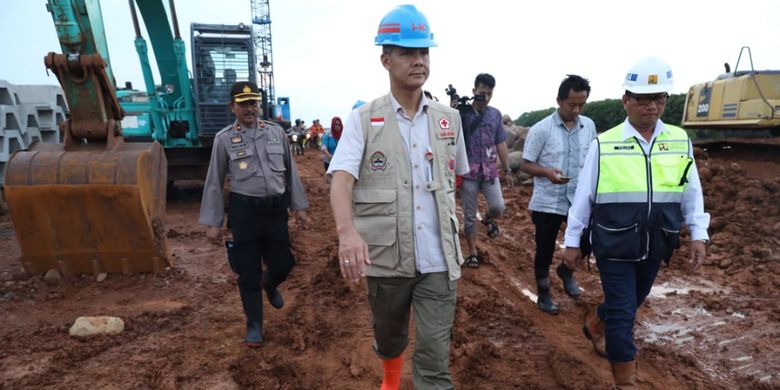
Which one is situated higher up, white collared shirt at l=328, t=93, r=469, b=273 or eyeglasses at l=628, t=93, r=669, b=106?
eyeglasses at l=628, t=93, r=669, b=106

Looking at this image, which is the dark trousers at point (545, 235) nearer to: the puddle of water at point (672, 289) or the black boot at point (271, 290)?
the puddle of water at point (672, 289)

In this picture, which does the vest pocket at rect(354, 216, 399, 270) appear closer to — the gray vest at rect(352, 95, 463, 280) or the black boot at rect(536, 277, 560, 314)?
the gray vest at rect(352, 95, 463, 280)

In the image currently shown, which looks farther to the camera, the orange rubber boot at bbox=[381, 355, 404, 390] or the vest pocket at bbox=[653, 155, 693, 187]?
the orange rubber boot at bbox=[381, 355, 404, 390]

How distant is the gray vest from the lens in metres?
2.38

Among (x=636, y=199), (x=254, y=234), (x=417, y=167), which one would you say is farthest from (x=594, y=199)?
(x=254, y=234)

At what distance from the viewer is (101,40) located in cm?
565

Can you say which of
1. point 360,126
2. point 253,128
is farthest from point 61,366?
point 360,126

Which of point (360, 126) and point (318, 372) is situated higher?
point (360, 126)

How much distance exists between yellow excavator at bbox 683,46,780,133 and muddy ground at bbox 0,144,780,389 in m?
4.55

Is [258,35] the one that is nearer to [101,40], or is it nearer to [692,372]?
[101,40]

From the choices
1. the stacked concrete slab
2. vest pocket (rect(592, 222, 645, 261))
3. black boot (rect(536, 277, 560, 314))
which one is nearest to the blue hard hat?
vest pocket (rect(592, 222, 645, 261))

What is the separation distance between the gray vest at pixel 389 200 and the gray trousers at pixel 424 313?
8 cm

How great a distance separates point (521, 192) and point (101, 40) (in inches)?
344

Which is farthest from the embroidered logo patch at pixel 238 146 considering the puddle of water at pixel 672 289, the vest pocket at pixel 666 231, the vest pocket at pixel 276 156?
the puddle of water at pixel 672 289
